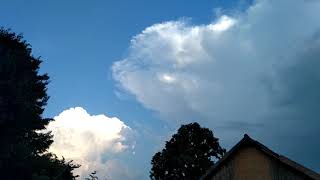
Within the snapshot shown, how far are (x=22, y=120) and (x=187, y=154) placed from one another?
24.7 metres

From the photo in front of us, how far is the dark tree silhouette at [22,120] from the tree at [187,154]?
661 inches

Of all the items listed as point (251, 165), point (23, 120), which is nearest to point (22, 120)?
point (23, 120)

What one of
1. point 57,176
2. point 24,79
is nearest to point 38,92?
point 24,79

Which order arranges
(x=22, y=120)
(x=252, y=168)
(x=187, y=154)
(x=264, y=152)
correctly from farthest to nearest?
(x=187, y=154) → (x=22, y=120) → (x=252, y=168) → (x=264, y=152)

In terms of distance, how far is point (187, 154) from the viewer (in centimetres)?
6116

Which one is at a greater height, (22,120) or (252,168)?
(22,120)

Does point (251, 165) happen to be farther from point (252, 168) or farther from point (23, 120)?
point (23, 120)

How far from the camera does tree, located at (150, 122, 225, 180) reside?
198 ft

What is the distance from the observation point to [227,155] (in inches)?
1330

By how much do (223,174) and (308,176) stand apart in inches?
219

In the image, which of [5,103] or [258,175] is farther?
[5,103]

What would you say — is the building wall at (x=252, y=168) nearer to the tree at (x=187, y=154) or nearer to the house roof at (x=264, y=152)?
the house roof at (x=264, y=152)

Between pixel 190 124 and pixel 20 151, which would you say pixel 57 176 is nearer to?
pixel 20 151

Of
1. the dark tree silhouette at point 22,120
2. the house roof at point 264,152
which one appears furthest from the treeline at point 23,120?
the house roof at point 264,152
